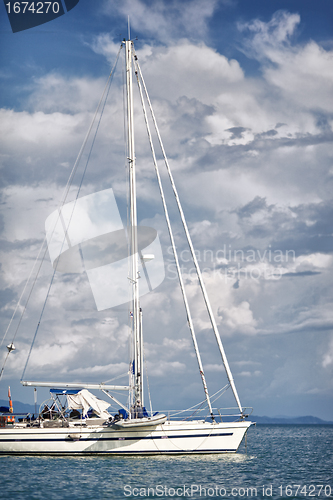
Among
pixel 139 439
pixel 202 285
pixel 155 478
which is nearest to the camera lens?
pixel 155 478

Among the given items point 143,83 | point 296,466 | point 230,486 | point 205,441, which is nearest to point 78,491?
point 230,486

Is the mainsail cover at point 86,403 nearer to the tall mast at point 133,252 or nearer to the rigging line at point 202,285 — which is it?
the tall mast at point 133,252

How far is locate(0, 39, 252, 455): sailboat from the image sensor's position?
102ft

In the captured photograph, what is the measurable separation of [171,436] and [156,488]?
24.5 ft

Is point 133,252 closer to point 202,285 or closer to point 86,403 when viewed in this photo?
point 202,285

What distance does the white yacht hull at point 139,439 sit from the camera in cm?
3094

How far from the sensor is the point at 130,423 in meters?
30.6

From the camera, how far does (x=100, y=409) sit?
36.0 metres

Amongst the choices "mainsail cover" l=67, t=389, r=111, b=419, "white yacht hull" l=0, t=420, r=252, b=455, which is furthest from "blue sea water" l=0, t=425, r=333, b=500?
"mainsail cover" l=67, t=389, r=111, b=419

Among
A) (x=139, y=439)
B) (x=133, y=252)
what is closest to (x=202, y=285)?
(x=133, y=252)

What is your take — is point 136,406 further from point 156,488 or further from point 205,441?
point 156,488

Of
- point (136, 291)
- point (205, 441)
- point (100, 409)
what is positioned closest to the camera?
point (205, 441)

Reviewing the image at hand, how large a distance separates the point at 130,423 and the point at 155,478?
5.02 m

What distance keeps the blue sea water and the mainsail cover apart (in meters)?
3.58
